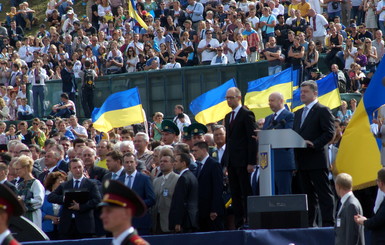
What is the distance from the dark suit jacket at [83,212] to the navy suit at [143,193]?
55cm

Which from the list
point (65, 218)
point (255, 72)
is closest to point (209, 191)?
point (65, 218)

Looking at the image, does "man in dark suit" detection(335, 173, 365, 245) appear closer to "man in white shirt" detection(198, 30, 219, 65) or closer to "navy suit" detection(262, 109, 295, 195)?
"navy suit" detection(262, 109, 295, 195)

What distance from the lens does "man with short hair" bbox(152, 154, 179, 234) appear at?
1277 cm

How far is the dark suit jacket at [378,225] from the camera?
10.5m

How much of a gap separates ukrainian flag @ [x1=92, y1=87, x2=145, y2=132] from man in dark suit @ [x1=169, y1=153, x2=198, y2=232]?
18.1 ft

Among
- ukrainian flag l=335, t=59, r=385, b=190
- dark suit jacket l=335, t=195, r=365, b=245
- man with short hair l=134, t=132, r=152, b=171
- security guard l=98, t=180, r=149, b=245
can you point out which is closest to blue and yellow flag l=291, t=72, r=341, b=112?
man with short hair l=134, t=132, r=152, b=171

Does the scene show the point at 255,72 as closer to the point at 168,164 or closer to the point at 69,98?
the point at 69,98

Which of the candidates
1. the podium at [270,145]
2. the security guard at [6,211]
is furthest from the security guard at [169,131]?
the security guard at [6,211]

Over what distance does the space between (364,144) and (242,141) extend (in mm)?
1621

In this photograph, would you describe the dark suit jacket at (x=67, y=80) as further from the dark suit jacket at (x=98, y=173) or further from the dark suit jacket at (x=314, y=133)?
the dark suit jacket at (x=314, y=133)

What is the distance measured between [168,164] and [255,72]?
40.1 ft

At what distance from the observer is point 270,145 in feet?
37.1

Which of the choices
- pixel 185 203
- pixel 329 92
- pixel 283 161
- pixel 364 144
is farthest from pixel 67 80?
pixel 283 161

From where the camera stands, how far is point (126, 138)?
16.2 meters
